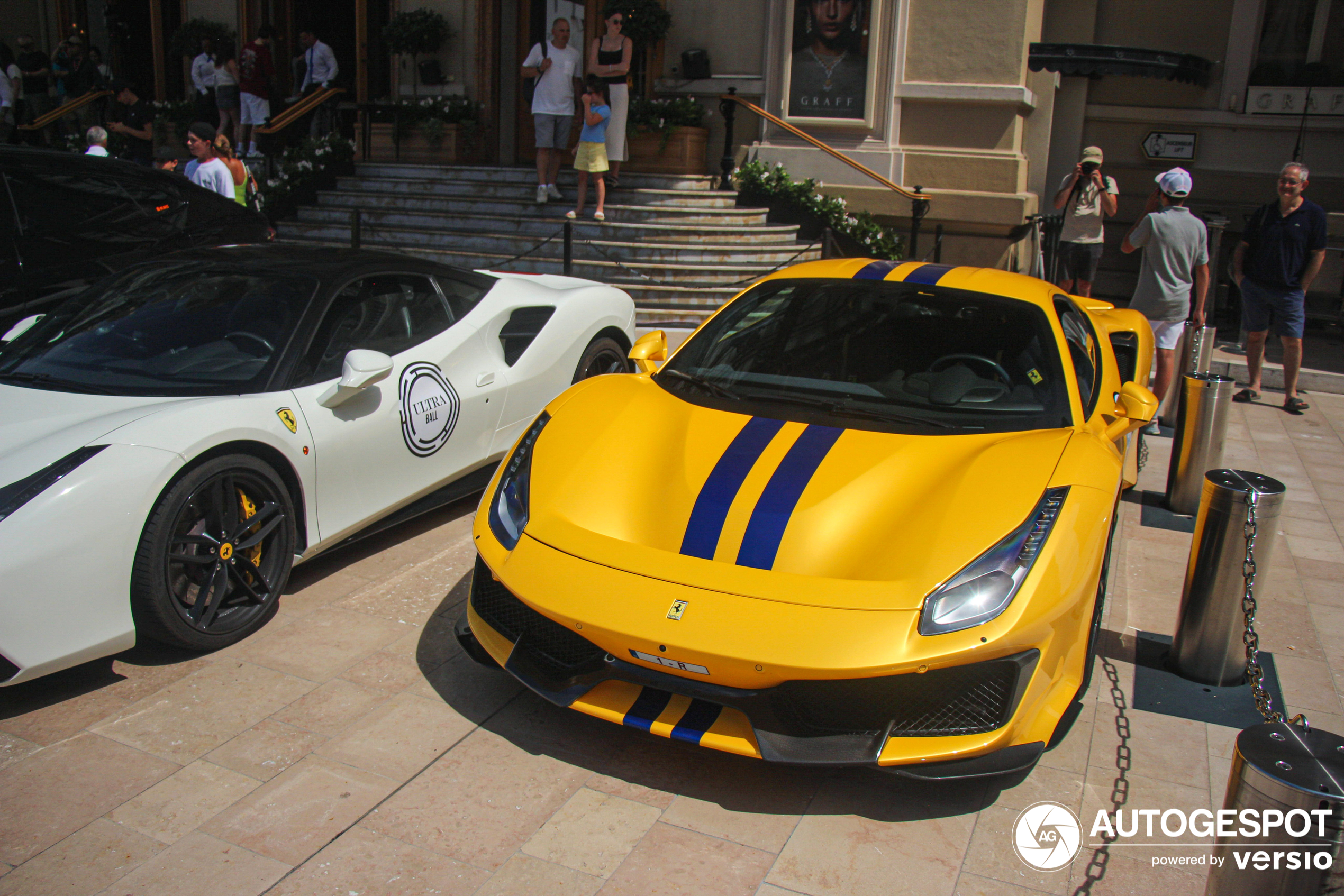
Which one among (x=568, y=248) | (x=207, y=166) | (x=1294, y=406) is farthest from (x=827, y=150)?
(x=207, y=166)

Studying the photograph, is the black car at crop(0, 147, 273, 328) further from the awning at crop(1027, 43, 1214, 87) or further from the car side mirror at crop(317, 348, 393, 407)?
the awning at crop(1027, 43, 1214, 87)

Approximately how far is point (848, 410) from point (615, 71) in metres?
9.04

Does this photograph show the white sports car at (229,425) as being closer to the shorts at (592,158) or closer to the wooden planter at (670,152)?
the shorts at (592,158)

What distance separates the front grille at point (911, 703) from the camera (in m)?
2.71

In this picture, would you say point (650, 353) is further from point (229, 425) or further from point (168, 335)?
point (168, 335)

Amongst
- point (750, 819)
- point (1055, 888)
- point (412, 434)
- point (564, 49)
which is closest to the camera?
point (1055, 888)

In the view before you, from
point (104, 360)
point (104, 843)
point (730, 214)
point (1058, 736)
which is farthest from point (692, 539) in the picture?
point (730, 214)

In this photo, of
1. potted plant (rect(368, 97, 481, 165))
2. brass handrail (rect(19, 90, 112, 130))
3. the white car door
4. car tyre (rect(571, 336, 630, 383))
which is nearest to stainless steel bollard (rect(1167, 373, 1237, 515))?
car tyre (rect(571, 336, 630, 383))

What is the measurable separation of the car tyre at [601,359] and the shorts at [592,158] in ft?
18.0

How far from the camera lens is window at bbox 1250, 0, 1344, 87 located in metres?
13.5

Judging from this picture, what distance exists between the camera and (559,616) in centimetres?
287

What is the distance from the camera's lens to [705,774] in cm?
304

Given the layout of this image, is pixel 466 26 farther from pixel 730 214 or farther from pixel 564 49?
pixel 730 214

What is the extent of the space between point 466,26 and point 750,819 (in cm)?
1365
